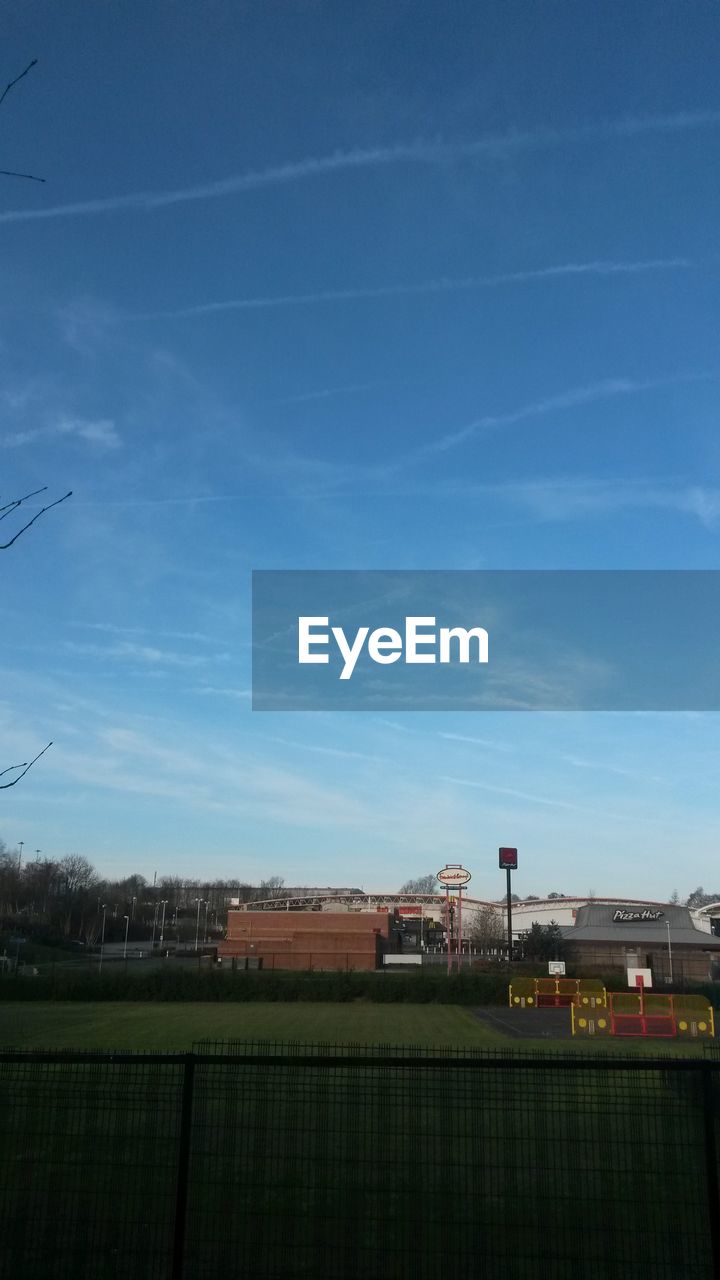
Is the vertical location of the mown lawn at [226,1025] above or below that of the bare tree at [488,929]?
below

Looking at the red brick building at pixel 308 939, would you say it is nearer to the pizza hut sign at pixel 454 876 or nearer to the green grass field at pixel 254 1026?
the pizza hut sign at pixel 454 876

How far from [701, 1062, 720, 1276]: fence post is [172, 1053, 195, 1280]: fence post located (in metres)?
3.51

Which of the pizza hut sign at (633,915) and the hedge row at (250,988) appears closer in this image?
the hedge row at (250,988)

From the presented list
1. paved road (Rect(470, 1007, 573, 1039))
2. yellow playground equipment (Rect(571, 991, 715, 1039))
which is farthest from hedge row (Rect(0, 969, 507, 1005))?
yellow playground equipment (Rect(571, 991, 715, 1039))

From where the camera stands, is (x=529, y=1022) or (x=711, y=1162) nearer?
(x=711, y=1162)

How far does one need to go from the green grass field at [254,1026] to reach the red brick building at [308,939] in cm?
3244

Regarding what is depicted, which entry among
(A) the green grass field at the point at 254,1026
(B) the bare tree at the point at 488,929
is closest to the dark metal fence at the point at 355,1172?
(A) the green grass field at the point at 254,1026

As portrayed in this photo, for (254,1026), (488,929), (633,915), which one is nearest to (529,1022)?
(254,1026)

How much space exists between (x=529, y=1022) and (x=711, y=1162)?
125 ft

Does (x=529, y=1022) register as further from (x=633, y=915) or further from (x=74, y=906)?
(x=74, y=906)

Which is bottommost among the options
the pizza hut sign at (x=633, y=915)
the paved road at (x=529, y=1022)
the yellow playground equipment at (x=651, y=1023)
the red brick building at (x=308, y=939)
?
the paved road at (x=529, y=1022)

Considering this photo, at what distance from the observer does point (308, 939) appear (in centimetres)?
8856

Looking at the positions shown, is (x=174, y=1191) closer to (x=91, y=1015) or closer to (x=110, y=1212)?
(x=110, y=1212)

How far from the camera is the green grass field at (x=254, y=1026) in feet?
102
